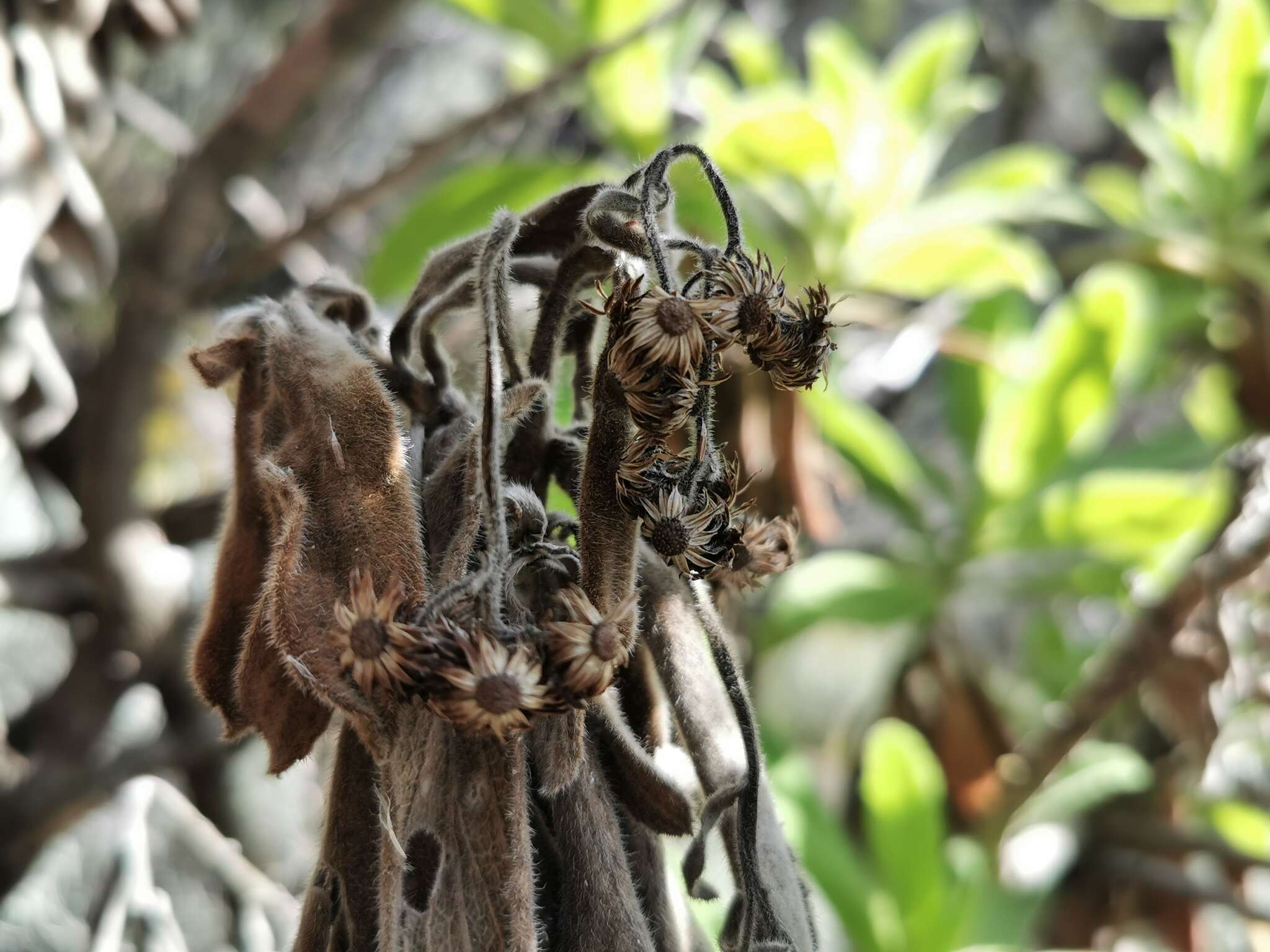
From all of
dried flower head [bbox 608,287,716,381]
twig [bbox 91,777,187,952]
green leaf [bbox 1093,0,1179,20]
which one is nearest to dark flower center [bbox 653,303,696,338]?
dried flower head [bbox 608,287,716,381]

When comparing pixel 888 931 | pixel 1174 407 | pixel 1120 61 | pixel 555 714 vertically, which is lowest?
pixel 1174 407

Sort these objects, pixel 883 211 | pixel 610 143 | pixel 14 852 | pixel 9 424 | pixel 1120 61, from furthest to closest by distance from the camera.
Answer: pixel 1120 61 → pixel 610 143 → pixel 883 211 → pixel 9 424 → pixel 14 852

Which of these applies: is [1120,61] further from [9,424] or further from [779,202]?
[9,424]

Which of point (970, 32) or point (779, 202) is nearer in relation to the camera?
point (779, 202)

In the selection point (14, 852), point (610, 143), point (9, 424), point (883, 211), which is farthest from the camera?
point (610, 143)

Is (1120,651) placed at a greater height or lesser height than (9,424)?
lesser

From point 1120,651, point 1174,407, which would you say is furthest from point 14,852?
point 1174,407

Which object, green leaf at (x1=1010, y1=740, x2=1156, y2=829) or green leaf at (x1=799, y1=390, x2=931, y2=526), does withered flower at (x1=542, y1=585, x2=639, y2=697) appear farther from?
green leaf at (x1=1010, y1=740, x2=1156, y2=829)
